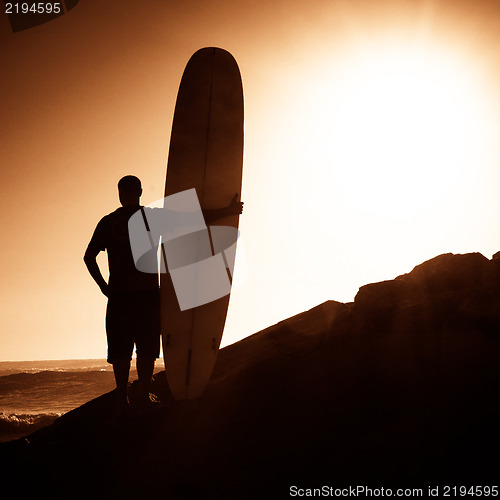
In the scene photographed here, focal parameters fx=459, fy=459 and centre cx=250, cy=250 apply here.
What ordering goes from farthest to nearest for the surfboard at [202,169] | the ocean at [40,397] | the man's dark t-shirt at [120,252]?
the ocean at [40,397]
the surfboard at [202,169]
the man's dark t-shirt at [120,252]

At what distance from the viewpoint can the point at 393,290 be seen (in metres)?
4.53

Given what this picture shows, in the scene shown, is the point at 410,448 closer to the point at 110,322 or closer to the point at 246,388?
the point at 246,388

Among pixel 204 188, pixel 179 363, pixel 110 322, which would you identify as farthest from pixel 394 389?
pixel 204 188

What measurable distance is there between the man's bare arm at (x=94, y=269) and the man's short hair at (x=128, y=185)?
55 centimetres

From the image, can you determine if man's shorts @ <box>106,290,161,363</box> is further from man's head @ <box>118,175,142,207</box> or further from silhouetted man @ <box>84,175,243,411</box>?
man's head @ <box>118,175,142,207</box>

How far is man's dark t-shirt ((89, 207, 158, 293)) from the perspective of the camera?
352cm

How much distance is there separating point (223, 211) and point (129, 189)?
0.90m

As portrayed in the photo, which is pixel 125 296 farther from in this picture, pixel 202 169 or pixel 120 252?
pixel 202 169

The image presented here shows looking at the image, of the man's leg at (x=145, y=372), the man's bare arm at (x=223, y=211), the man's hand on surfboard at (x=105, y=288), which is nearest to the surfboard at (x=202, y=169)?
the man's bare arm at (x=223, y=211)

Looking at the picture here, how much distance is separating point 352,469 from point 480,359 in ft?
4.30

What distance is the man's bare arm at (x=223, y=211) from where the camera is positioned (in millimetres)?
4121

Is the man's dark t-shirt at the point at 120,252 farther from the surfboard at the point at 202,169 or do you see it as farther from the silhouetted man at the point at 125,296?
the surfboard at the point at 202,169

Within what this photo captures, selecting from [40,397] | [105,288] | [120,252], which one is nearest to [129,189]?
[120,252]

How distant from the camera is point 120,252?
11.6 ft
